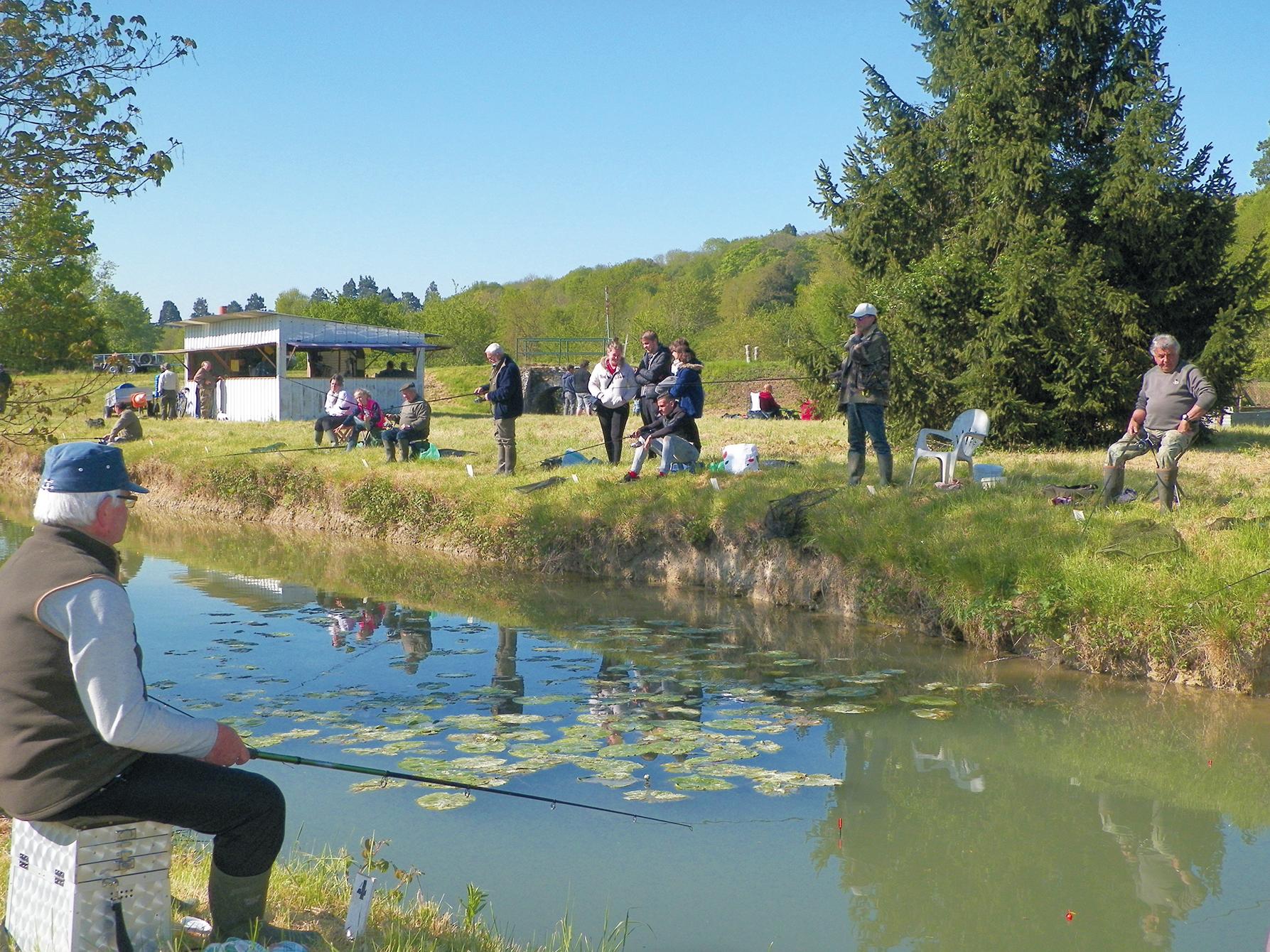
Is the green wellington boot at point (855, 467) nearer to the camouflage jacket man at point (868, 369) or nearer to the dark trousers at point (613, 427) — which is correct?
the camouflage jacket man at point (868, 369)

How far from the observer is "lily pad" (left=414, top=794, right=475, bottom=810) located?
5.69m

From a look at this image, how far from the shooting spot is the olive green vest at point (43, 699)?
299cm

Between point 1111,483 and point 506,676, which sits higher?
point 1111,483

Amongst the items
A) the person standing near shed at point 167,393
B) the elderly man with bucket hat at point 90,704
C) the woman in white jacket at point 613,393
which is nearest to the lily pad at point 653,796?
the elderly man with bucket hat at point 90,704

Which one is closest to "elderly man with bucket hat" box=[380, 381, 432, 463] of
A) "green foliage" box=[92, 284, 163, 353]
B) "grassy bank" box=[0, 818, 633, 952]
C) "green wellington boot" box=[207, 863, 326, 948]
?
"grassy bank" box=[0, 818, 633, 952]

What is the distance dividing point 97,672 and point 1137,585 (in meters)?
7.35

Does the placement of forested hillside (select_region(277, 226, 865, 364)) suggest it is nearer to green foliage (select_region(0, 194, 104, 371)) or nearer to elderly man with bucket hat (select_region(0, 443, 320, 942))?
green foliage (select_region(0, 194, 104, 371))

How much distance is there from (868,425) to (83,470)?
895 centimetres

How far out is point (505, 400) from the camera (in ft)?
47.2

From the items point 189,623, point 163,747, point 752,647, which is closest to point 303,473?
point 189,623

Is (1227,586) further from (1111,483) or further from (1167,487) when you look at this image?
(1111,483)

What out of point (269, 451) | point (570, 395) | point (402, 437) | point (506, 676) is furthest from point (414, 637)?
point (570, 395)

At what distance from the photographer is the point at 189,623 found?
34.1 ft

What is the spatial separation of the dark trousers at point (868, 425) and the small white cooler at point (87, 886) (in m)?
8.70
